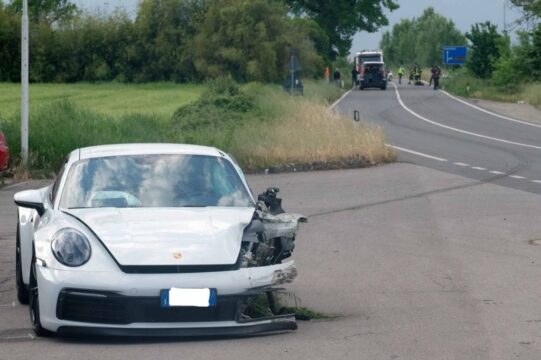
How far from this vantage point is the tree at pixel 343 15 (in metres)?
106

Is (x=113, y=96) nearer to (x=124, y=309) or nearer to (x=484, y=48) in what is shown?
(x=484, y=48)

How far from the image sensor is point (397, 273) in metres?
12.4

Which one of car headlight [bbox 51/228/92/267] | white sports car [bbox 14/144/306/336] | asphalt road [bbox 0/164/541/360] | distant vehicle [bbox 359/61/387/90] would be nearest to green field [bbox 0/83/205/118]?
distant vehicle [bbox 359/61/387/90]

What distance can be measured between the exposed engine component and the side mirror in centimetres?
177

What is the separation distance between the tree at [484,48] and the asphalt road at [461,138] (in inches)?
679

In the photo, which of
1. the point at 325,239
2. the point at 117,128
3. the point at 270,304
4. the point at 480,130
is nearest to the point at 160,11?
the point at 480,130

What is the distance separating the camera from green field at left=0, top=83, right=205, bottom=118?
54.4 meters

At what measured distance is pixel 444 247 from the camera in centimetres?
1438

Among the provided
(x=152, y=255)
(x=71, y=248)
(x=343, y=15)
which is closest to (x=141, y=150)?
(x=71, y=248)

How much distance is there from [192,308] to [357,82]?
82.4 metres

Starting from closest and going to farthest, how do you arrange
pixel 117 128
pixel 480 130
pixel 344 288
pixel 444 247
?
pixel 344 288 < pixel 444 247 < pixel 117 128 < pixel 480 130

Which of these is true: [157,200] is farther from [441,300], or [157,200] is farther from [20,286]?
[441,300]

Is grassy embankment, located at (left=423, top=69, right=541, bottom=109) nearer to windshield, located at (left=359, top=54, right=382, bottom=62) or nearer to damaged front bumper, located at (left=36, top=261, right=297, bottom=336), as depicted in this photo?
windshield, located at (left=359, top=54, right=382, bottom=62)

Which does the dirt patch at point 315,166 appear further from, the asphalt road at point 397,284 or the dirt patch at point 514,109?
the dirt patch at point 514,109
